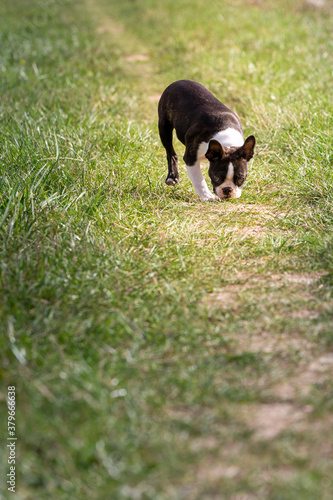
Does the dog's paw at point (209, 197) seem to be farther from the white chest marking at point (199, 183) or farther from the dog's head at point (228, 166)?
the dog's head at point (228, 166)

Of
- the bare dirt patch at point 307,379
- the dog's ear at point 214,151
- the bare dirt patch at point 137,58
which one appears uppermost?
the dog's ear at point 214,151

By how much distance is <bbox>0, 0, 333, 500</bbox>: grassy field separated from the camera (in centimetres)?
207

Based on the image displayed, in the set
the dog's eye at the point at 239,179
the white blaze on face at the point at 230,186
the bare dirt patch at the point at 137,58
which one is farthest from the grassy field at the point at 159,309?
the bare dirt patch at the point at 137,58

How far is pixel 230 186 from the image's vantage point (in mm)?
4352

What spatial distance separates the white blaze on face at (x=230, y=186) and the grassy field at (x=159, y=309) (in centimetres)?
12

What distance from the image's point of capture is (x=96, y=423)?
7.32ft

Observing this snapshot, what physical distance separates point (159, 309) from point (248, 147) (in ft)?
5.70

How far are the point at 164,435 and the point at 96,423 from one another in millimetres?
280

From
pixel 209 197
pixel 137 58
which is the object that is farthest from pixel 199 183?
pixel 137 58

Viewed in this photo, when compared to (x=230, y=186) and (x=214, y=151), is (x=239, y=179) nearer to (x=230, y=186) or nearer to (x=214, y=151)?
(x=230, y=186)

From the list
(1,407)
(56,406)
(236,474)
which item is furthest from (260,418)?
(1,407)

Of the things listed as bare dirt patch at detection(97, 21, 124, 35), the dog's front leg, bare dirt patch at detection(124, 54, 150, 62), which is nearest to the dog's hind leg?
the dog's front leg

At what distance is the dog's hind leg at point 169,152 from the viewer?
4.92 metres

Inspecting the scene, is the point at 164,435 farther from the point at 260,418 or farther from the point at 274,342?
the point at 274,342
